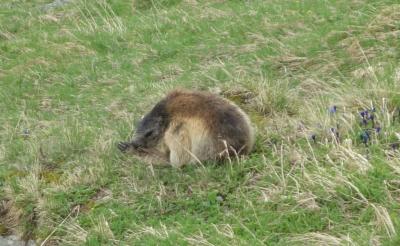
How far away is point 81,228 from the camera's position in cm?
534

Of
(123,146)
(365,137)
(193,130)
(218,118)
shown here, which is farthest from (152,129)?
(365,137)

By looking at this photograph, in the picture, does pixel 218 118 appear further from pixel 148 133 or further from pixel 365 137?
pixel 365 137

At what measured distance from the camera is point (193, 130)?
18.3 ft

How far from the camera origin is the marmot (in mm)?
5504

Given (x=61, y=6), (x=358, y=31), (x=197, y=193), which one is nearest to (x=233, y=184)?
(x=197, y=193)

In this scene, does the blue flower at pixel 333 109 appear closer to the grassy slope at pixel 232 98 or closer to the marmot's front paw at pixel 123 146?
the grassy slope at pixel 232 98

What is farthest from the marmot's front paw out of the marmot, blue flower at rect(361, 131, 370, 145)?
blue flower at rect(361, 131, 370, 145)

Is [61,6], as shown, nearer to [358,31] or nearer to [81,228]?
Answer: [358,31]

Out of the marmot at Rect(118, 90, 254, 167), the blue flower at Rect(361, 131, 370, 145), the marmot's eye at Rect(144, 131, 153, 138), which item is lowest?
the marmot's eye at Rect(144, 131, 153, 138)

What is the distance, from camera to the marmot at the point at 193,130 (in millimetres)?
5504

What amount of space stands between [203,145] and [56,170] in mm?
1657

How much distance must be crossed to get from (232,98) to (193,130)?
6.24ft

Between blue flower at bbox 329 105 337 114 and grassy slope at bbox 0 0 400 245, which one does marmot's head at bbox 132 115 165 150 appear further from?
blue flower at bbox 329 105 337 114

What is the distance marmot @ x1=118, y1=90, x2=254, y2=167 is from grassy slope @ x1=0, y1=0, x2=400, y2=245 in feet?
0.43
